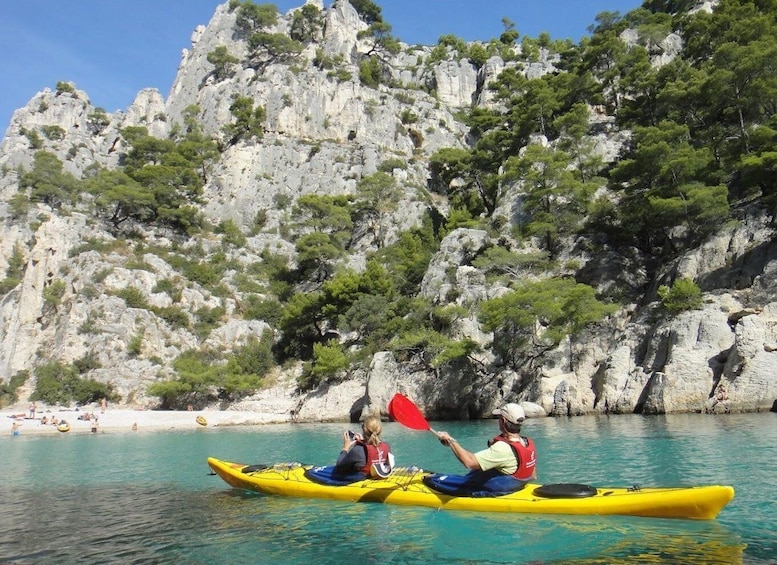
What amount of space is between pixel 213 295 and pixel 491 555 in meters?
40.3

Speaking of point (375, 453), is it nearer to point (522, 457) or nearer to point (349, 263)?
point (522, 457)

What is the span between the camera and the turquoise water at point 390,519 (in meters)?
6.04

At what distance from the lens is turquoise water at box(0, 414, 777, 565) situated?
604 centimetres

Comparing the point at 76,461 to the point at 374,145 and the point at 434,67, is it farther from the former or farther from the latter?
the point at 434,67

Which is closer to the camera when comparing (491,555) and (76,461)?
(491,555)

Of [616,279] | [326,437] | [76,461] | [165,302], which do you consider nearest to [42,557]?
[76,461]

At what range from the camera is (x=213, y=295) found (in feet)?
142

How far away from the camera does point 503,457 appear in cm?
688

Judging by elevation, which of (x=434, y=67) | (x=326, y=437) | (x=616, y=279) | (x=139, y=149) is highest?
(x=434, y=67)

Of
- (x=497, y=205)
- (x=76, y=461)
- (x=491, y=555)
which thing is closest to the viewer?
(x=491, y=555)

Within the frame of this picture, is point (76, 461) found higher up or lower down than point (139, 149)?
lower down

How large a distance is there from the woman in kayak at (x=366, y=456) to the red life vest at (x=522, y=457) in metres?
2.19

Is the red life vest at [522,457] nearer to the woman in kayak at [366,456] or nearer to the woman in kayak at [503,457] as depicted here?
the woman in kayak at [503,457]

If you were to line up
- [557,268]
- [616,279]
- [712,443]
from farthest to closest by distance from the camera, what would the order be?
[557,268], [616,279], [712,443]
